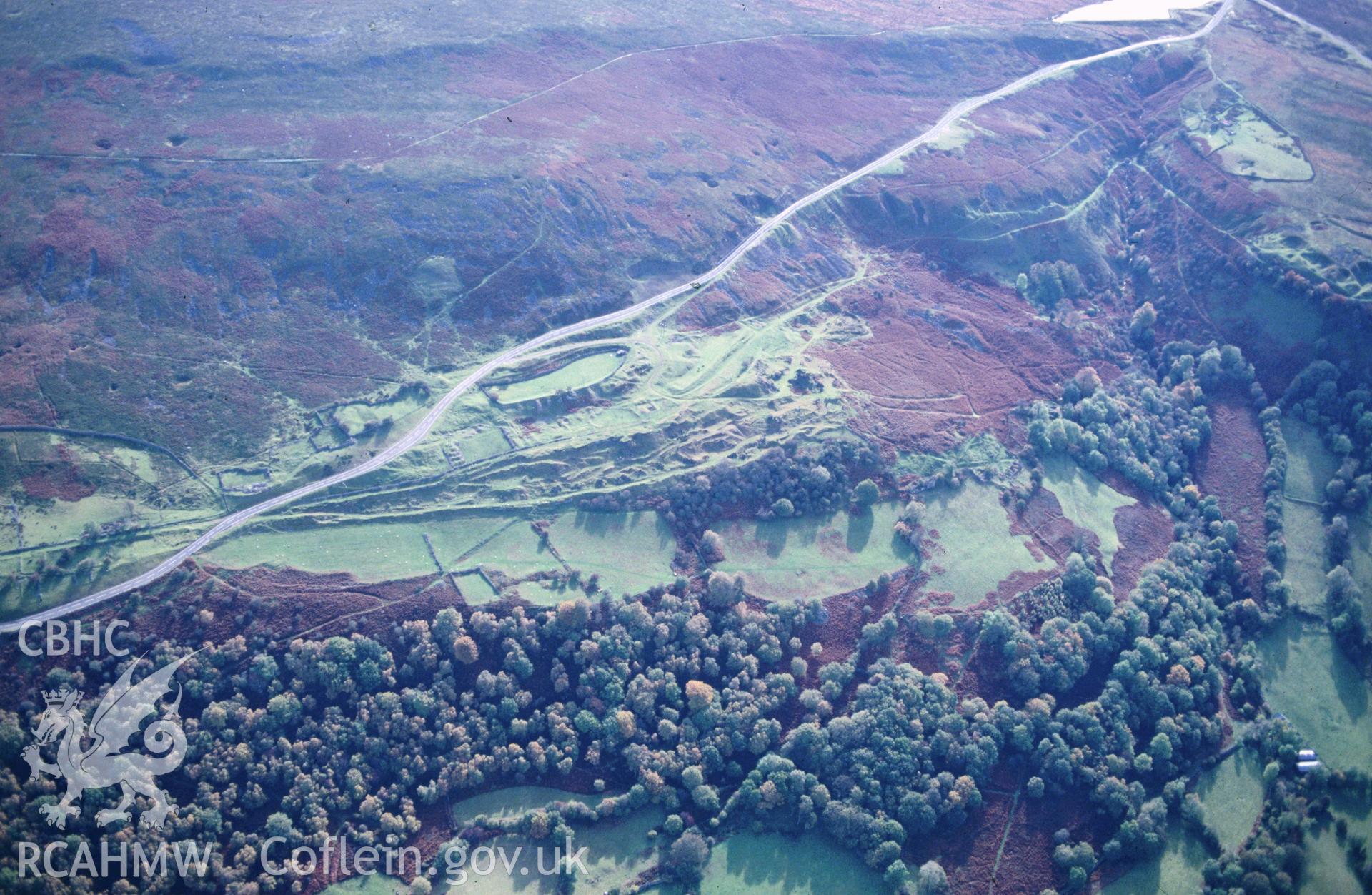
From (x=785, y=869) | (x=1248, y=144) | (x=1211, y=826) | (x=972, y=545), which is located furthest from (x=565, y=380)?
(x=1248, y=144)

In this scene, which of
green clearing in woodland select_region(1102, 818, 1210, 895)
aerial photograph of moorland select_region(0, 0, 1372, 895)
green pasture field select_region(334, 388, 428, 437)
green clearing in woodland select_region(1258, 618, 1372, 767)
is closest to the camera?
aerial photograph of moorland select_region(0, 0, 1372, 895)

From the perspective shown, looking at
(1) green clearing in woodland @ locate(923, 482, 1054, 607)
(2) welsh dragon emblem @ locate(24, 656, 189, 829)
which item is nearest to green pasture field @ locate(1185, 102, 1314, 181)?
(1) green clearing in woodland @ locate(923, 482, 1054, 607)

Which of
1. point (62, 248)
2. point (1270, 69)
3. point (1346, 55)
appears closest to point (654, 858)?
point (62, 248)

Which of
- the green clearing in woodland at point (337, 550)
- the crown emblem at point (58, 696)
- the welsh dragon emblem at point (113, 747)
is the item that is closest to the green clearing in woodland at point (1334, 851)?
the green clearing in woodland at point (337, 550)

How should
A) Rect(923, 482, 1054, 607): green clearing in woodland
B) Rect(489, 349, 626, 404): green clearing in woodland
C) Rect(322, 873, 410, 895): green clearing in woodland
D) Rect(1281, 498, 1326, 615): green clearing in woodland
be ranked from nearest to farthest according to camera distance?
Rect(322, 873, 410, 895): green clearing in woodland < Rect(923, 482, 1054, 607): green clearing in woodland < Rect(1281, 498, 1326, 615): green clearing in woodland < Rect(489, 349, 626, 404): green clearing in woodland

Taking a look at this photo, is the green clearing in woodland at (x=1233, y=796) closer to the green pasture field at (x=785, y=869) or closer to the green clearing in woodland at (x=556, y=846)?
the green pasture field at (x=785, y=869)

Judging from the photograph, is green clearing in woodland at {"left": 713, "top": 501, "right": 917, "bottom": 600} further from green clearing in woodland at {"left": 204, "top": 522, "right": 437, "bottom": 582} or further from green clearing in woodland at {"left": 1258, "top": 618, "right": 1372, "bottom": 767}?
green clearing in woodland at {"left": 1258, "top": 618, "right": 1372, "bottom": 767}
